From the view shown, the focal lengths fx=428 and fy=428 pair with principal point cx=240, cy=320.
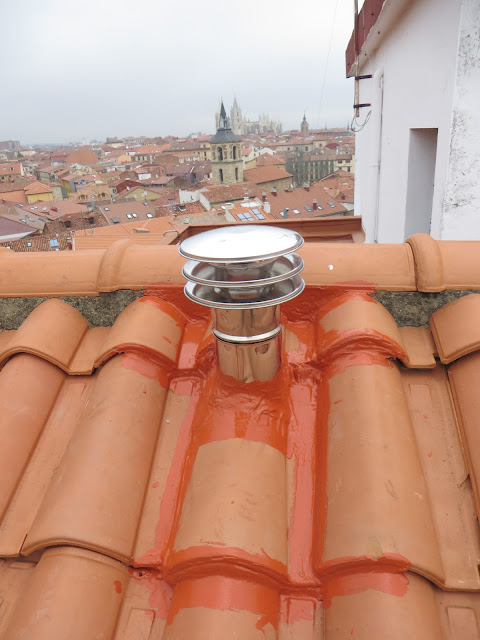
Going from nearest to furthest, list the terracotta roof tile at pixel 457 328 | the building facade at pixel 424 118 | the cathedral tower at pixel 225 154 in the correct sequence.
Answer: the terracotta roof tile at pixel 457 328 < the building facade at pixel 424 118 < the cathedral tower at pixel 225 154

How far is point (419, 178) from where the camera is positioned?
16.3 ft

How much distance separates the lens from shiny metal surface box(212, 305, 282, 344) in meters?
1.68

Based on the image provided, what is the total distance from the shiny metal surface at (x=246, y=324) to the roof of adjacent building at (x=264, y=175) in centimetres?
5882

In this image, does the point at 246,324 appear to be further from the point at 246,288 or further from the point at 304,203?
the point at 304,203

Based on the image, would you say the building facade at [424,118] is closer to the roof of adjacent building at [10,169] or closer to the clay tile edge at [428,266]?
the clay tile edge at [428,266]

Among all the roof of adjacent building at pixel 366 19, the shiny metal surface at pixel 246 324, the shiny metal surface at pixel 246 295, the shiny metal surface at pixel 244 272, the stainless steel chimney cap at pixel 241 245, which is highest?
the roof of adjacent building at pixel 366 19

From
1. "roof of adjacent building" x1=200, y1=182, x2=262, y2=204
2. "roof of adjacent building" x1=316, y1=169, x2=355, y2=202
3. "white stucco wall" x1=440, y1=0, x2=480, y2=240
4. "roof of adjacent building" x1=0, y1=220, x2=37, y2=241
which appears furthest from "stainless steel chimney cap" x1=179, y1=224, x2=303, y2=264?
"roof of adjacent building" x1=316, y1=169, x2=355, y2=202

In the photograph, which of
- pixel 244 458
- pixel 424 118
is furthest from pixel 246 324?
pixel 424 118

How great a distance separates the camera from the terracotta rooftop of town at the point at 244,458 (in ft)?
4.26

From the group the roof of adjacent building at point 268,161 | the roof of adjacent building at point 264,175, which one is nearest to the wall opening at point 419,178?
the roof of adjacent building at point 264,175

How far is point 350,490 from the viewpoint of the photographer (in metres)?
1.47

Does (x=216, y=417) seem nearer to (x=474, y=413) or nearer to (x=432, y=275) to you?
(x=474, y=413)

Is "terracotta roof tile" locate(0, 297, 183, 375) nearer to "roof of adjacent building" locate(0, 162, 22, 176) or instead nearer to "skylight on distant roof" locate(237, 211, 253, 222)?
"skylight on distant roof" locate(237, 211, 253, 222)

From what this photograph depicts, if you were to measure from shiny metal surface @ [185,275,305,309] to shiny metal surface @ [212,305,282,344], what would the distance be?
45 mm
